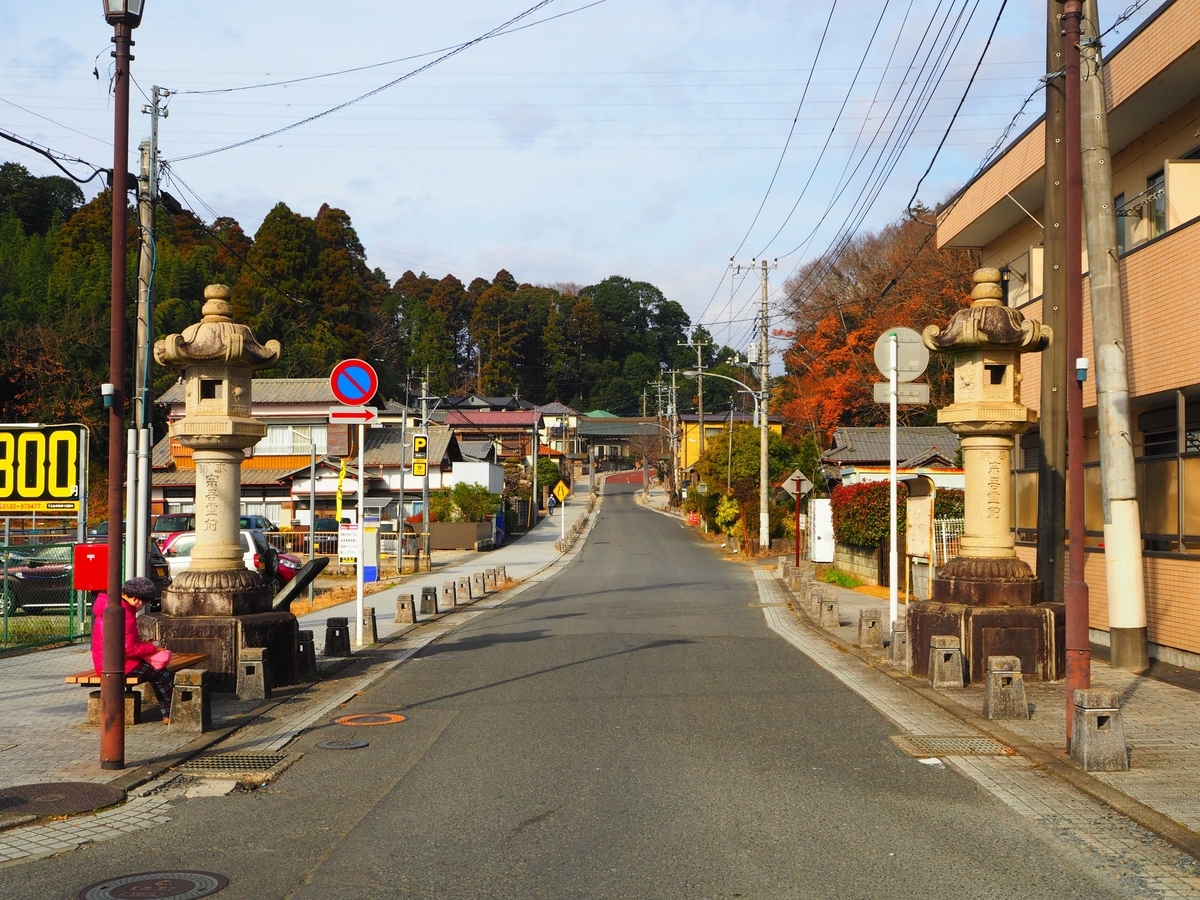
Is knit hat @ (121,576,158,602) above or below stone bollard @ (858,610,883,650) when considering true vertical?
above

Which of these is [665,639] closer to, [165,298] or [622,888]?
[622,888]

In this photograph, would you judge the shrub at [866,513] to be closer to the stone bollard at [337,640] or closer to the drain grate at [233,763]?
the stone bollard at [337,640]

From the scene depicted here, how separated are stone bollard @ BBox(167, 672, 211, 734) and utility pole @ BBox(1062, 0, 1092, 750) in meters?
7.05

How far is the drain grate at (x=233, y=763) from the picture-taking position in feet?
27.0

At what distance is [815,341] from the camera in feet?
177

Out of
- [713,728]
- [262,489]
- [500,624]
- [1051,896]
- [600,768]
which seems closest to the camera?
[1051,896]

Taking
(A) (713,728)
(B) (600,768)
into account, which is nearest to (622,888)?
(B) (600,768)

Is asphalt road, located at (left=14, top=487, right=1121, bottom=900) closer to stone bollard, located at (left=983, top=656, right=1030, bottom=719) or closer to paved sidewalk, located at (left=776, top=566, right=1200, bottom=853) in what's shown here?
paved sidewalk, located at (left=776, top=566, right=1200, bottom=853)

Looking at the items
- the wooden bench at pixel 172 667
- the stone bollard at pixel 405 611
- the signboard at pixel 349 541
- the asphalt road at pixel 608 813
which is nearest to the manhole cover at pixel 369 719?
the asphalt road at pixel 608 813

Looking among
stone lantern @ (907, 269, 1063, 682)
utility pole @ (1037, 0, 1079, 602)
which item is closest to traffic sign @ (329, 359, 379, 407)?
stone lantern @ (907, 269, 1063, 682)

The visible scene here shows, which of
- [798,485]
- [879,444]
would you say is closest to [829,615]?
[798,485]

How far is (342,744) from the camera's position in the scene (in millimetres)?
9141

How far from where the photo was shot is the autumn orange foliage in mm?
42969

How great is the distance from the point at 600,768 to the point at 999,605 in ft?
20.7
